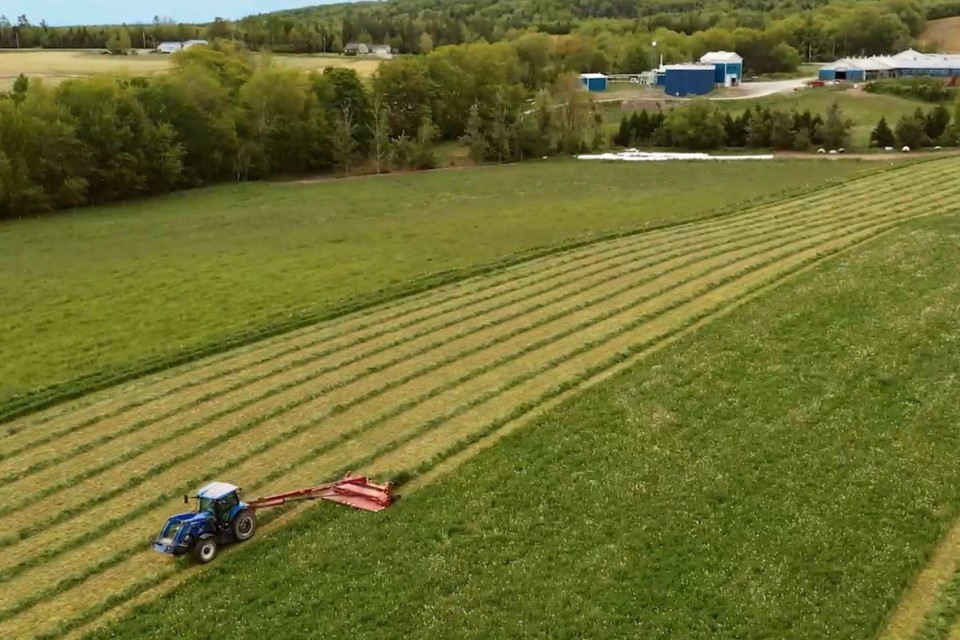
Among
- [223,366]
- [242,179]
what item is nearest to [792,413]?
[223,366]

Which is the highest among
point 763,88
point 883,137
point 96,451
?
point 763,88

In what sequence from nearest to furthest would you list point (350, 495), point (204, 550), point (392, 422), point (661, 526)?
point (204, 550), point (661, 526), point (350, 495), point (392, 422)

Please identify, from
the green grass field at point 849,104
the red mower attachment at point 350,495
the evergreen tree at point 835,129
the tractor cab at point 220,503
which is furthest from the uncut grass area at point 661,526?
the green grass field at point 849,104

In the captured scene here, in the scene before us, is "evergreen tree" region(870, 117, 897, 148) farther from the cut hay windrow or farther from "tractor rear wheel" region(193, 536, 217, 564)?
"tractor rear wheel" region(193, 536, 217, 564)

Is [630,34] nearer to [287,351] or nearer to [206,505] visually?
[287,351]

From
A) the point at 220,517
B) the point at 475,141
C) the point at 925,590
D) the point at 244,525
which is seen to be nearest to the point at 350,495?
the point at 244,525
